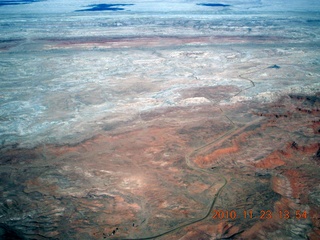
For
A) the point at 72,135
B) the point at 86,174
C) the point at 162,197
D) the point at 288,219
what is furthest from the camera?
the point at 72,135

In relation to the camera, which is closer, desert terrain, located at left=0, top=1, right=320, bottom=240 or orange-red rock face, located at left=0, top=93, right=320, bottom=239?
orange-red rock face, located at left=0, top=93, right=320, bottom=239

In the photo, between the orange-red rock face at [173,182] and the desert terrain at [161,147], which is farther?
the desert terrain at [161,147]

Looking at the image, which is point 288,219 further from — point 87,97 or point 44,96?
point 44,96

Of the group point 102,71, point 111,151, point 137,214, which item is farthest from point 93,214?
point 102,71
